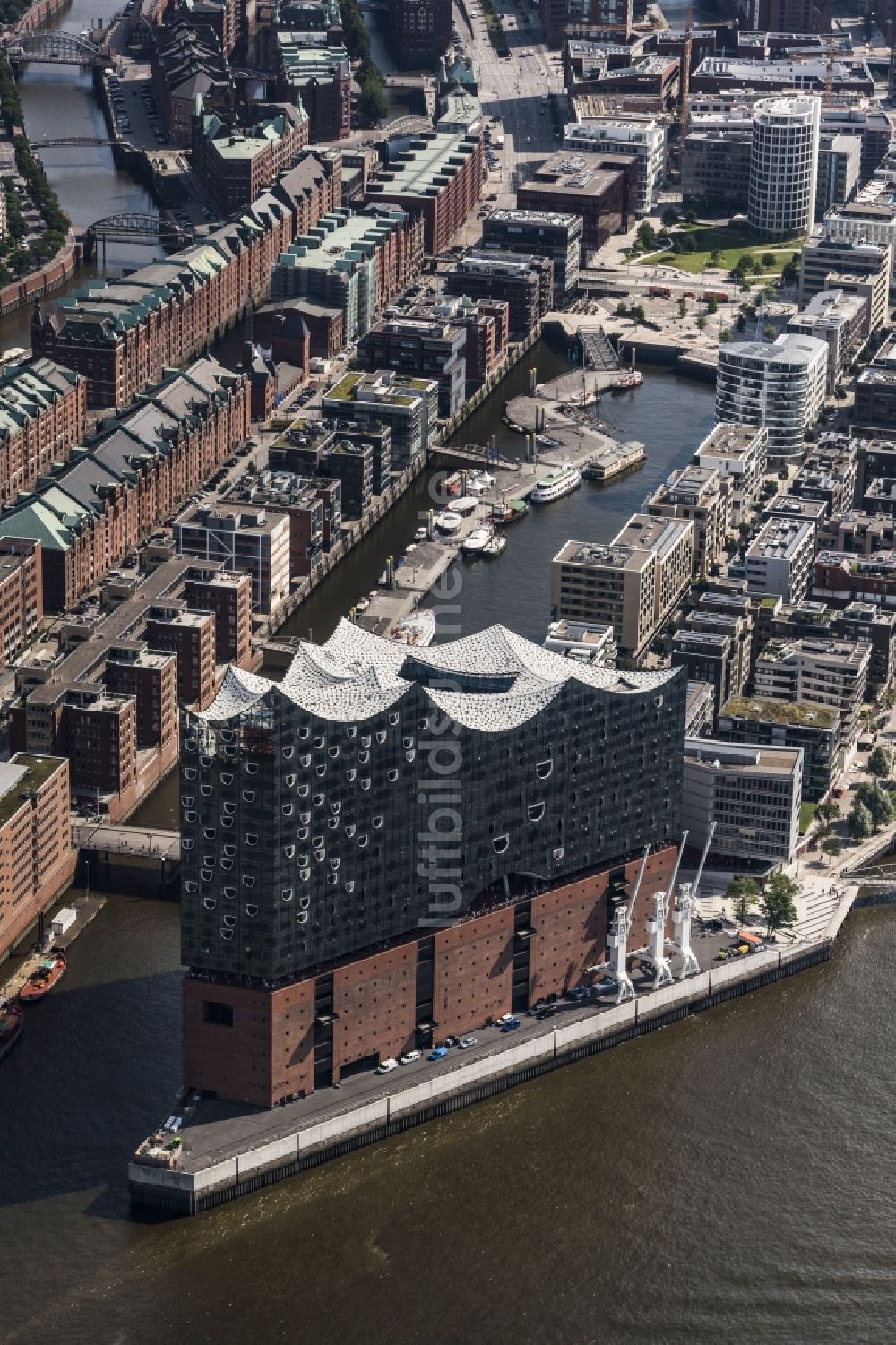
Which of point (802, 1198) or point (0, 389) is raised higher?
point (0, 389)

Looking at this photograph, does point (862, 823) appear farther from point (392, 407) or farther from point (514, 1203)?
point (392, 407)

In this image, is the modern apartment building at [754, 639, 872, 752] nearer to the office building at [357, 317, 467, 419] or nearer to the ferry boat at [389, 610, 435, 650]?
the ferry boat at [389, 610, 435, 650]

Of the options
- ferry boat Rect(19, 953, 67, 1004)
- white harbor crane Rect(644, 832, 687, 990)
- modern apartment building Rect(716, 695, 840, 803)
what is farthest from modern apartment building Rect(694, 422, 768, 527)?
ferry boat Rect(19, 953, 67, 1004)

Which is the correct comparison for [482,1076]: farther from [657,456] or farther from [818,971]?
[657,456]

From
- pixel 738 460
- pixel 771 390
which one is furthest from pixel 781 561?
pixel 771 390

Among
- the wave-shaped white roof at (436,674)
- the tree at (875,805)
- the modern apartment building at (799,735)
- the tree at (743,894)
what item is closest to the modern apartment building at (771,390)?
the modern apartment building at (799,735)

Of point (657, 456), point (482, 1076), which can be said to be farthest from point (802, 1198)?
point (657, 456)
